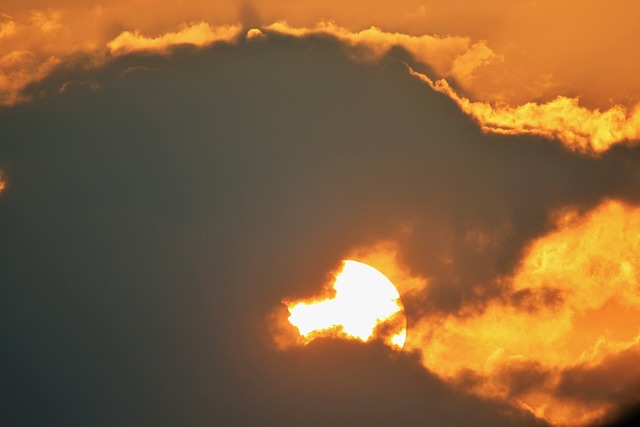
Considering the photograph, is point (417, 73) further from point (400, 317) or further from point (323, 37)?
point (400, 317)

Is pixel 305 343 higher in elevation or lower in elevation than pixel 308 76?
lower

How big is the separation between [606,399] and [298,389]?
11708 millimetres

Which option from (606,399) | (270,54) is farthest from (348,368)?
(270,54)

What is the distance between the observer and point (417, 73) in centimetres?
3391

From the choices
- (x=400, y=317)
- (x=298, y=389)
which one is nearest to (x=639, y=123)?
(x=400, y=317)

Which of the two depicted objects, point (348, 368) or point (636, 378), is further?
point (348, 368)

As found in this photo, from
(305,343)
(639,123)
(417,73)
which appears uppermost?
(417,73)

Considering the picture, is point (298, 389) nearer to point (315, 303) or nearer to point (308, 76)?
point (315, 303)

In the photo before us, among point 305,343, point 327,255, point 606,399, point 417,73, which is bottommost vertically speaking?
point 606,399

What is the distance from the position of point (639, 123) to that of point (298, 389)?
16397mm

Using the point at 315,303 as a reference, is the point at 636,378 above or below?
below

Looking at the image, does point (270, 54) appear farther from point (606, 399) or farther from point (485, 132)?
point (606, 399)

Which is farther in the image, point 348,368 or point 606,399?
point 348,368

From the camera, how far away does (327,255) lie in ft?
118
